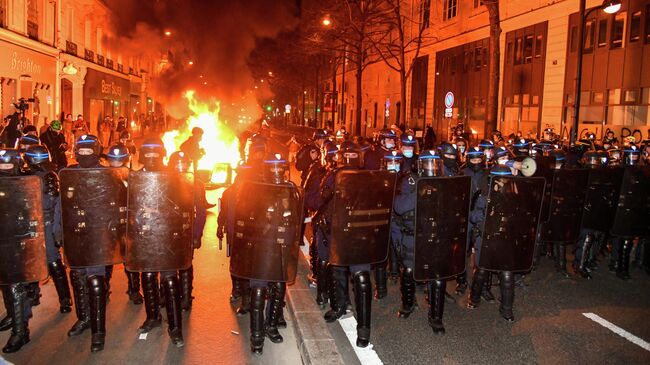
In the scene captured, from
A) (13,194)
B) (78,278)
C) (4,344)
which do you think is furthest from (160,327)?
(13,194)

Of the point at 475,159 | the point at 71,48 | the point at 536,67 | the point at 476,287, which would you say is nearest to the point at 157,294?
the point at 476,287

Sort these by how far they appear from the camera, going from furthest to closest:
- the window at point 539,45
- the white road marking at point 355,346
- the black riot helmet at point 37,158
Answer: the window at point 539,45 → the black riot helmet at point 37,158 → the white road marking at point 355,346

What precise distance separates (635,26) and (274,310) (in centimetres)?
1769

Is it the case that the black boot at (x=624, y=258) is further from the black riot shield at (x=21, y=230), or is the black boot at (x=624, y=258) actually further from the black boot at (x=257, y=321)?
the black riot shield at (x=21, y=230)

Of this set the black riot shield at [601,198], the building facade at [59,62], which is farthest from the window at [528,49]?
the building facade at [59,62]

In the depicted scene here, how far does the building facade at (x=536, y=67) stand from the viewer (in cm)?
1858

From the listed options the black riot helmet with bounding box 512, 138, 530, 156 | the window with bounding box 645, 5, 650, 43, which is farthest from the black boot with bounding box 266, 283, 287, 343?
the window with bounding box 645, 5, 650, 43

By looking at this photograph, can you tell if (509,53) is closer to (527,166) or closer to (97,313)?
(527,166)

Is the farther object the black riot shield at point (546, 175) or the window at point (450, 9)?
the window at point (450, 9)

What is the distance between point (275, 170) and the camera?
201 inches

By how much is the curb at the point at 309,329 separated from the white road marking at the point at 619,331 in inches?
109

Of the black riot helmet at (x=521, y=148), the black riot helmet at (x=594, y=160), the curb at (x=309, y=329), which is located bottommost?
the curb at (x=309, y=329)

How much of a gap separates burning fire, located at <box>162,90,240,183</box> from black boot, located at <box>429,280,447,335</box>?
9850 mm

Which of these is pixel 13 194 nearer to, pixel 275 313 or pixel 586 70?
pixel 275 313
